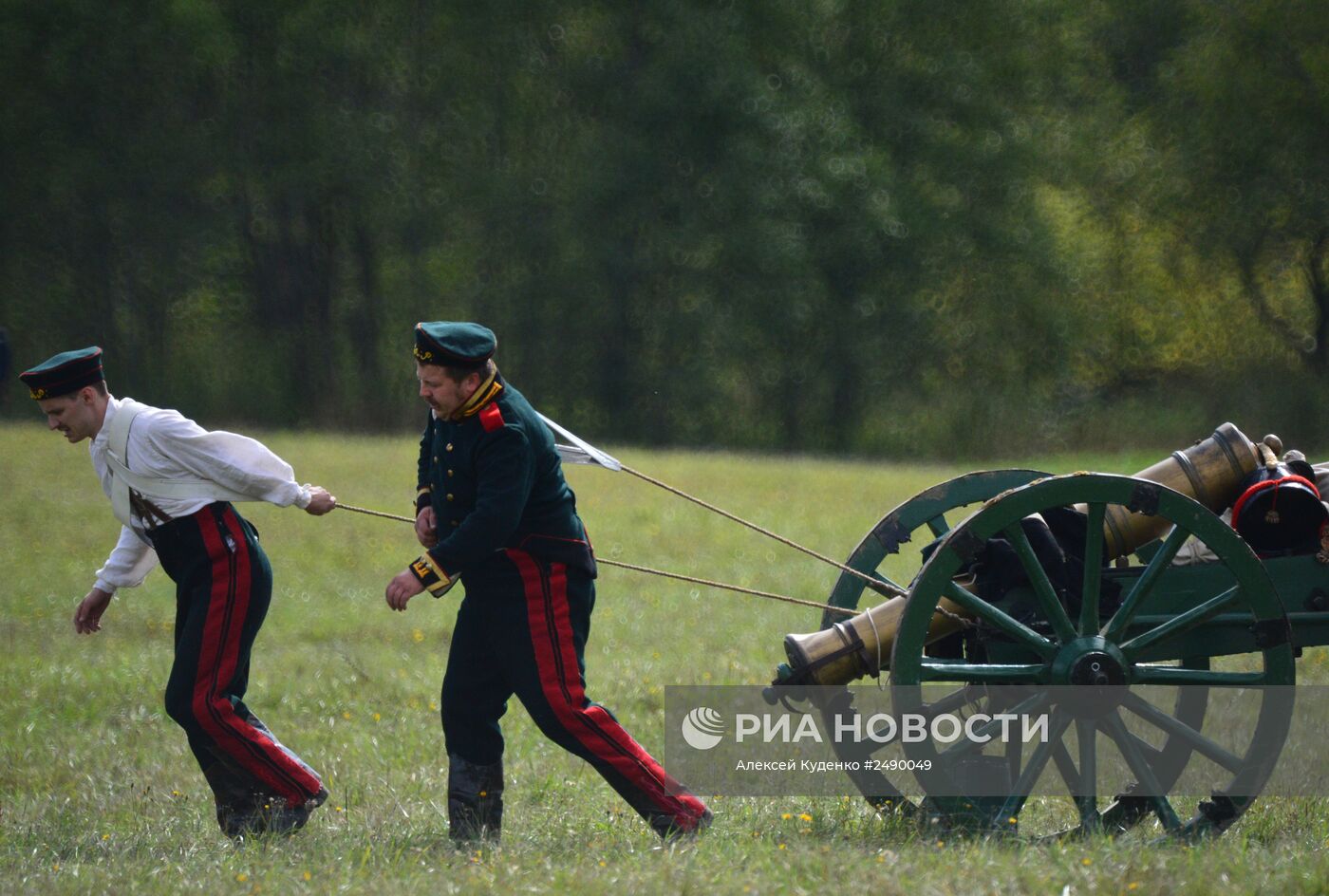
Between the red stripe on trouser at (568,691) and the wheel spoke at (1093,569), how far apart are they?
1381 millimetres

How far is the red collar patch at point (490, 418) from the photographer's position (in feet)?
15.7

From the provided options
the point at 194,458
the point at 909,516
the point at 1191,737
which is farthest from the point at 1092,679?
the point at 194,458

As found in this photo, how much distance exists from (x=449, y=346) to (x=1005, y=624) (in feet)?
6.13

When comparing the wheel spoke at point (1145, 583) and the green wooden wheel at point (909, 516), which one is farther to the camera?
the green wooden wheel at point (909, 516)

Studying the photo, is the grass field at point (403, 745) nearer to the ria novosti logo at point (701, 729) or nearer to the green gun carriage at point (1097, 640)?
the green gun carriage at point (1097, 640)

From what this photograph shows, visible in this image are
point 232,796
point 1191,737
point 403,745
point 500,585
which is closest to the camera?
point 1191,737

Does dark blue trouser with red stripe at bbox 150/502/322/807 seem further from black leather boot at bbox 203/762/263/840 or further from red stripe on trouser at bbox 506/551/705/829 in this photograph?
red stripe on trouser at bbox 506/551/705/829

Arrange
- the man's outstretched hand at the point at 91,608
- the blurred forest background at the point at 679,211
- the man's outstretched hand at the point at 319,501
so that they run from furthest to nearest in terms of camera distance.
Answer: the blurred forest background at the point at 679,211 < the man's outstretched hand at the point at 91,608 < the man's outstretched hand at the point at 319,501

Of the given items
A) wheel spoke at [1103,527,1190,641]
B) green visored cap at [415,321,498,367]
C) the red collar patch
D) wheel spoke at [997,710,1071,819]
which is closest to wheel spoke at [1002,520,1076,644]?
wheel spoke at [1103,527,1190,641]

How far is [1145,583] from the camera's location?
4.67 m


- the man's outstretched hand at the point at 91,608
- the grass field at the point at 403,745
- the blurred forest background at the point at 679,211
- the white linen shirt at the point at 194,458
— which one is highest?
the blurred forest background at the point at 679,211

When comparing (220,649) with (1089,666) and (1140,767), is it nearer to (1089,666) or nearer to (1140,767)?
(1089,666)

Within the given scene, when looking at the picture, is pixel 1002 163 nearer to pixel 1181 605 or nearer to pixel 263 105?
pixel 263 105

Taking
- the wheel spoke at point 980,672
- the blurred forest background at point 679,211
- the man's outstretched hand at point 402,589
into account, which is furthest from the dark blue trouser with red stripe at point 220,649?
the blurred forest background at point 679,211
